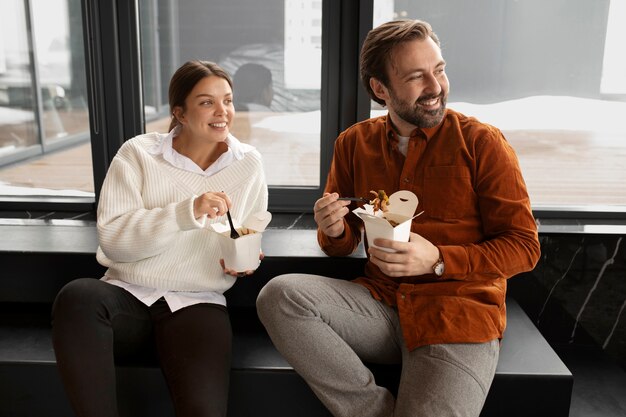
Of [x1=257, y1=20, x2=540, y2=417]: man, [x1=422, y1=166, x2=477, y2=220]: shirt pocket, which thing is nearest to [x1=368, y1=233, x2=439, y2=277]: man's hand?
[x1=257, y1=20, x2=540, y2=417]: man

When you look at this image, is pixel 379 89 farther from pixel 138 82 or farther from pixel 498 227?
pixel 138 82

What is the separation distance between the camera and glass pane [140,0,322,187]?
2508 mm

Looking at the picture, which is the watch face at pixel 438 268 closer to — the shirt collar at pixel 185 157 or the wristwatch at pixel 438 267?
the wristwatch at pixel 438 267

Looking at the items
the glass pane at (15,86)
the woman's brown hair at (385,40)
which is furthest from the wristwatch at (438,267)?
the glass pane at (15,86)

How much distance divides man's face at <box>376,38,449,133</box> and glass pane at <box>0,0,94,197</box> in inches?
60.5

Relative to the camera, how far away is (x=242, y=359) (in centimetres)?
185

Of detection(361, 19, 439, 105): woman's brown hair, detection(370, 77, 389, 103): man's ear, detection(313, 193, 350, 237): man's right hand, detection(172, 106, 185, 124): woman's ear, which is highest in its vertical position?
detection(361, 19, 439, 105): woman's brown hair

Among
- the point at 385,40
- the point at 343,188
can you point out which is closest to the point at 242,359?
the point at 343,188

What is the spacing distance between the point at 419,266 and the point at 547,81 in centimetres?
126

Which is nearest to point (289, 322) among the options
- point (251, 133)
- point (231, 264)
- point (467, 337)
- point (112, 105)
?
point (231, 264)

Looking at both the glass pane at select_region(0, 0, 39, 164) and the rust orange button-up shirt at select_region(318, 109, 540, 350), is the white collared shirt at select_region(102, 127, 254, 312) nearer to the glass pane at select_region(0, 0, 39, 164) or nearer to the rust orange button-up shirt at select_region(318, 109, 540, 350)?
the rust orange button-up shirt at select_region(318, 109, 540, 350)

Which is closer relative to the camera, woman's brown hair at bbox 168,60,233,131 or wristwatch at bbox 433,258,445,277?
wristwatch at bbox 433,258,445,277

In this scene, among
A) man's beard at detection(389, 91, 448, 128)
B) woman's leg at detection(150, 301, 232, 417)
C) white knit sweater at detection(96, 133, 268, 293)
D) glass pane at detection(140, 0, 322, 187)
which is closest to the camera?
woman's leg at detection(150, 301, 232, 417)

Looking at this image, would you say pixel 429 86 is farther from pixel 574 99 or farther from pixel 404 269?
pixel 574 99
